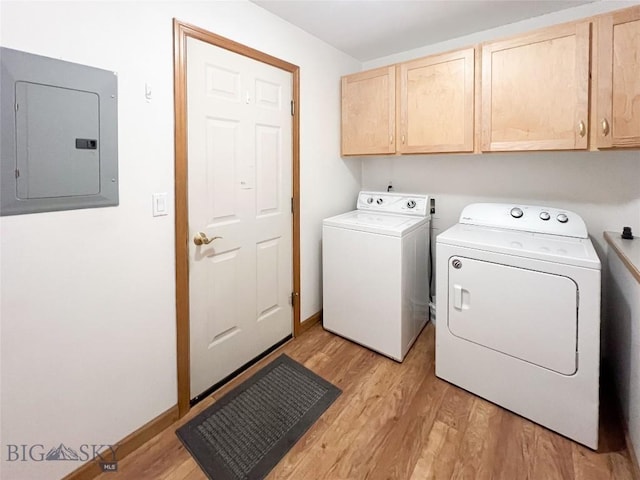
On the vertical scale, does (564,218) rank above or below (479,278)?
above

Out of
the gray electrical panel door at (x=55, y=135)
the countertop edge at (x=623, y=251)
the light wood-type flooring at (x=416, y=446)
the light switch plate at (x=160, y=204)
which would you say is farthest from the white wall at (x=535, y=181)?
the gray electrical panel door at (x=55, y=135)

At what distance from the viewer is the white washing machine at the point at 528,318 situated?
4.90 ft

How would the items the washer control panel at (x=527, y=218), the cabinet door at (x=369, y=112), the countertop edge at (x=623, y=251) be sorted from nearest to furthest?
the countertop edge at (x=623, y=251) → the washer control panel at (x=527, y=218) → the cabinet door at (x=369, y=112)

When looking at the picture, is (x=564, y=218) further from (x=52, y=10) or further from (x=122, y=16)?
(x=52, y=10)

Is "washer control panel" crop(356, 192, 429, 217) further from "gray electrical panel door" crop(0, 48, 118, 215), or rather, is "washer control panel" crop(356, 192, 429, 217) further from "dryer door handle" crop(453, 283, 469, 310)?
"gray electrical panel door" crop(0, 48, 118, 215)

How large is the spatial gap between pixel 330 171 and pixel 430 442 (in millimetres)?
2026

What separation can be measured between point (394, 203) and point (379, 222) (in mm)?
462

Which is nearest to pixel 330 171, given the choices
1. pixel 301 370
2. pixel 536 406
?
pixel 301 370

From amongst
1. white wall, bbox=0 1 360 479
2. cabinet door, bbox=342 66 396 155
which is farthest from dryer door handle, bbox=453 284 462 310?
white wall, bbox=0 1 360 479

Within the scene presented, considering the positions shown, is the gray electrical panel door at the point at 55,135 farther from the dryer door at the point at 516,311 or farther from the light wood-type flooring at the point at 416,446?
the dryer door at the point at 516,311

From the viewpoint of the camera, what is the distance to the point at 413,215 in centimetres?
255

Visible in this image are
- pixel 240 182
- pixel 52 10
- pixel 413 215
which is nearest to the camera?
pixel 52 10

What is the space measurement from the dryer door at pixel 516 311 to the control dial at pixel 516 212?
0.63 m

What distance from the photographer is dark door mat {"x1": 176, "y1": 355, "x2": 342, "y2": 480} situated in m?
1.44
